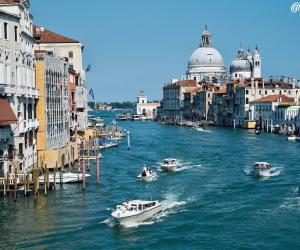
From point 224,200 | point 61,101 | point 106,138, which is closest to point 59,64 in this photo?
point 61,101

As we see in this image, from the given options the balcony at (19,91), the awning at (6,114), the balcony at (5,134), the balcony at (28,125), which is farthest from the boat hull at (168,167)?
the awning at (6,114)

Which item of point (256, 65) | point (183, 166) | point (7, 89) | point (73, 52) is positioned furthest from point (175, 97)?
point (7, 89)

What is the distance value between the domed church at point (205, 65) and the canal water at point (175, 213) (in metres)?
121

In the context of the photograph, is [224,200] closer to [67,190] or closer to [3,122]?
[67,190]

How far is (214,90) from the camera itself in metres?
134

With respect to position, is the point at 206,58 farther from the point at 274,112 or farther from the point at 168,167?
the point at 168,167

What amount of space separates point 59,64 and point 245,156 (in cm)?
1798

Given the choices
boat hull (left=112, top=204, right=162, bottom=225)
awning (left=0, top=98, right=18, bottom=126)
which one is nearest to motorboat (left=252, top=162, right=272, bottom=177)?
boat hull (left=112, top=204, right=162, bottom=225)

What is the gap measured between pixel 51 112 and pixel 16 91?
662 cm

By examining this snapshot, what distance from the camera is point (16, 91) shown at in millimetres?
34469

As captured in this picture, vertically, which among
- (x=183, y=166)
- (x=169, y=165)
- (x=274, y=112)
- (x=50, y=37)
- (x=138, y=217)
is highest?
(x=50, y=37)

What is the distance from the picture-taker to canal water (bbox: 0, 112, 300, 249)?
24484mm

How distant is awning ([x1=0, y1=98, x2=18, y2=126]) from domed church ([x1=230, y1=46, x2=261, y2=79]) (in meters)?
120

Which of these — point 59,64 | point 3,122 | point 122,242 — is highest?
point 59,64
